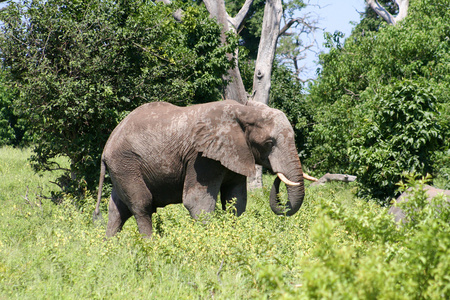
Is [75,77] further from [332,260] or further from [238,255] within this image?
[332,260]

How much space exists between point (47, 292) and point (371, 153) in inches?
306

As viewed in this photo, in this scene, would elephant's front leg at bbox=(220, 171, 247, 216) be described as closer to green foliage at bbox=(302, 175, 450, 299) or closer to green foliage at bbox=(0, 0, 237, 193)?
green foliage at bbox=(302, 175, 450, 299)

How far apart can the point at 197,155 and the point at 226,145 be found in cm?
39

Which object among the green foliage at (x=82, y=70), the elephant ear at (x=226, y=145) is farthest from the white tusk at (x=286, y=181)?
the green foliage at (x=82, y=70)

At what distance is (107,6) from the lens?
10555mm

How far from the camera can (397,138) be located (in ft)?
35.1

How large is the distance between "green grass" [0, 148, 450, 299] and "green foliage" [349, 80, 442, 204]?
4.44 m

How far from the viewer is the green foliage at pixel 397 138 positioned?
10531 mm

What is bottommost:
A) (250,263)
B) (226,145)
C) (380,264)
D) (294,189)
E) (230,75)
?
(250,263)

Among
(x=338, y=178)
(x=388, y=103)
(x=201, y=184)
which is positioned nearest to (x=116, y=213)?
(x=201, y=184)

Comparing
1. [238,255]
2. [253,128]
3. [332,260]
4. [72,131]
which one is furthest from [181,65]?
[332,260]

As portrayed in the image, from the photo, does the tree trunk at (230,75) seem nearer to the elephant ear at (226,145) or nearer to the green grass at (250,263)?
the elephant ear at (226,145)

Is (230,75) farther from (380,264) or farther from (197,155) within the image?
(380,264)

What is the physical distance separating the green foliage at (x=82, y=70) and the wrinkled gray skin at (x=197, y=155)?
2.99m
